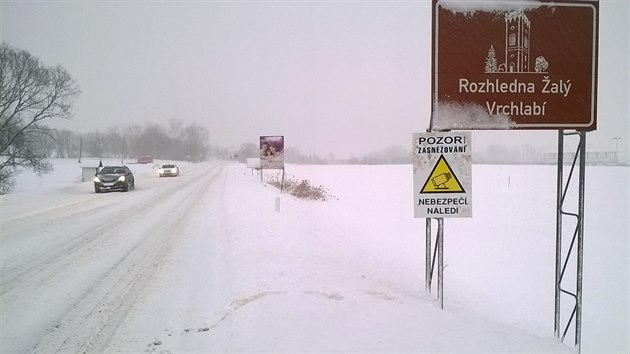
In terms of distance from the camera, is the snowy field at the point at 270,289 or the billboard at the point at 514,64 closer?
the snowy field at the point at 270,289

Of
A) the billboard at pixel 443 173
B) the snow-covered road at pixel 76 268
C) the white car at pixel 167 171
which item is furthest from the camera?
the white car at pixel 167 171

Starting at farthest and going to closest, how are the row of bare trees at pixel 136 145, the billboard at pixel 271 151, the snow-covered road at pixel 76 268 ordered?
the row of bare trees at pixel 136 145, the billboard at pixel 271 151, the snow-covered road at pixel 76 268

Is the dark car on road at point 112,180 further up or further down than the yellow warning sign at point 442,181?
further down

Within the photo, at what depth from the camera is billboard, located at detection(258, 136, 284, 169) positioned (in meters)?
24.7

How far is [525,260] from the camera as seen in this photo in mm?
15016

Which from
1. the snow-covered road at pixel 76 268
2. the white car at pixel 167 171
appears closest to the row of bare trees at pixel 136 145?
the white car at pixel 167 171

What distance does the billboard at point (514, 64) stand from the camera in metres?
5.46

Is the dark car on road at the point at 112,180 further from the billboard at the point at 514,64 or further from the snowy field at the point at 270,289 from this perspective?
the billboard at the point at 514,64

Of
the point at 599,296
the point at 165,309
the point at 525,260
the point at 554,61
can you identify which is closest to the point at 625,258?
the point at 525,260

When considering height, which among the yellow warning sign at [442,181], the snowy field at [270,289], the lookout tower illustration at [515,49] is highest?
the lookout tower illustration at [515,49]

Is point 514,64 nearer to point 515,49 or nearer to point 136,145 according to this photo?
point 515,49

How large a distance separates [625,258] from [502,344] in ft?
45.1

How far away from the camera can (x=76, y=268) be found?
7.42m

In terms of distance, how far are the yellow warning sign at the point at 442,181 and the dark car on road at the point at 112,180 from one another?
2199 cm
